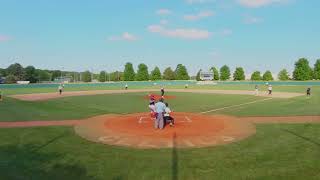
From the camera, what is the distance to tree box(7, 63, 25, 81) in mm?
130450

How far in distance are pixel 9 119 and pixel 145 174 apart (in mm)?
16915

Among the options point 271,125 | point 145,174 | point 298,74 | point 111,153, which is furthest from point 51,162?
point 298,74

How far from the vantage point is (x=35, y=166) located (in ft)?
37.8

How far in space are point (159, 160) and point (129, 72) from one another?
12337cm

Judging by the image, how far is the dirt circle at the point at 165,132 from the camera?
1528 cm

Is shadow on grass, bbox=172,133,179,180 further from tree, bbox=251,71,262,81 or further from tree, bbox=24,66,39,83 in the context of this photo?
tree, bbox=24,66,39,83

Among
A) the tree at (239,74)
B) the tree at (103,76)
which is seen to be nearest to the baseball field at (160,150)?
the tree at (239,74)

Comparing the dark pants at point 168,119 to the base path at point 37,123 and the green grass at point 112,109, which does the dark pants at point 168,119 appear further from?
the green grass at point 112,109

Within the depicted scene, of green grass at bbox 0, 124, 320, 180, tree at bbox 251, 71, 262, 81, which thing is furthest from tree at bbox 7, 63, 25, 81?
green grass at bbox 0, 124, 320, 180

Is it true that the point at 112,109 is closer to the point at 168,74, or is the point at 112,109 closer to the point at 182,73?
the point at 182,73

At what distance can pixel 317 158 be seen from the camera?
1241 centimetres

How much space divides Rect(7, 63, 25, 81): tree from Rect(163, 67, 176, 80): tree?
58265mm

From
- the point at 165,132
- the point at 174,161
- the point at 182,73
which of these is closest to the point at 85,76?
the point at 182,73

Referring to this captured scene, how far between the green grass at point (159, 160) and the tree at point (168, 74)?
127 m
